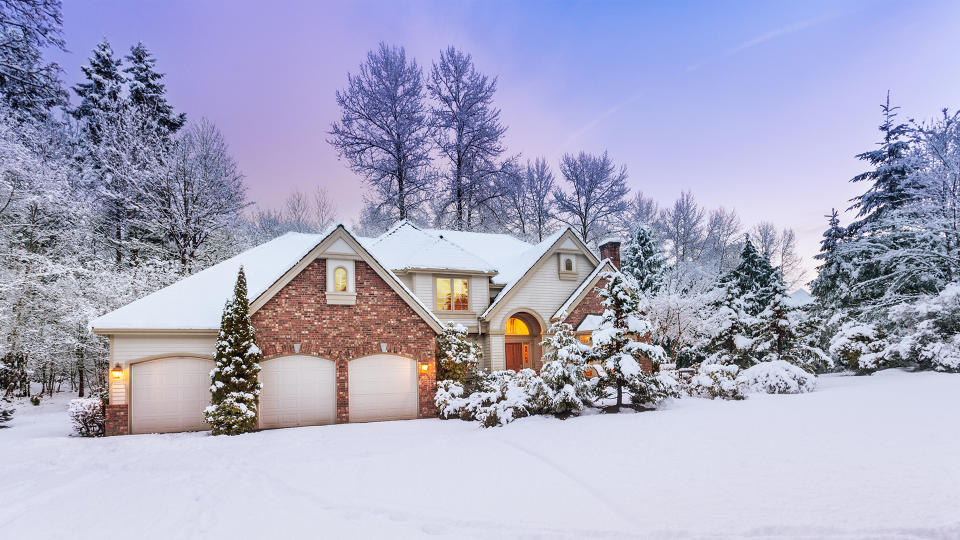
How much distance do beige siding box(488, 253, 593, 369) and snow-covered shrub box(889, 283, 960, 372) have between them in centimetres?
→ 1101

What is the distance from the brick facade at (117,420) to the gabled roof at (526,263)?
38.9 feet

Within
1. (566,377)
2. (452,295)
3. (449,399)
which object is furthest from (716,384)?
(452,295)

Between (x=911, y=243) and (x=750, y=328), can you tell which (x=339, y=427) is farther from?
(x=911, y=243)

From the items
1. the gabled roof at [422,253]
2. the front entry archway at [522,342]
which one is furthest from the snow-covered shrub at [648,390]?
the gabled roof at [422,253]

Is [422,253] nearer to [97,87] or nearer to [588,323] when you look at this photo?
[588,323]

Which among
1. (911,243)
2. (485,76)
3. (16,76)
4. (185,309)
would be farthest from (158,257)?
(911,243)

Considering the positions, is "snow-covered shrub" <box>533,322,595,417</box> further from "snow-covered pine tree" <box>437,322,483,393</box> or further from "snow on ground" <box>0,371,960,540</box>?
"snow-covered pine tree" <box>437,322,483,393</box>

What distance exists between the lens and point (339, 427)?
1345cm

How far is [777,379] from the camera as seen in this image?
1423cm

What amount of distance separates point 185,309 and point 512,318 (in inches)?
487

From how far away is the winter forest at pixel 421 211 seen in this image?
17.1 m

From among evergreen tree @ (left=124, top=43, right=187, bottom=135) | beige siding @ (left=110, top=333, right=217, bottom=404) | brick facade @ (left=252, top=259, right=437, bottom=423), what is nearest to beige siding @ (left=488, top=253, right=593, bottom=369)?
brick facade @ (left=252, top=259, right=437, bottom=423)

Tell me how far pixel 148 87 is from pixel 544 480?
31.6 meters

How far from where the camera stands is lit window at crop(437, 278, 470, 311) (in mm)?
19578
